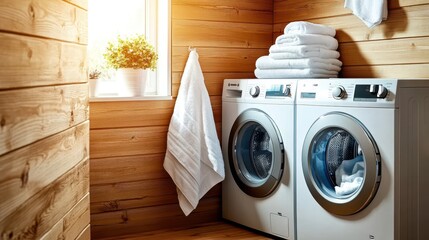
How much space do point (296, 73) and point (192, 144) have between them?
734mm

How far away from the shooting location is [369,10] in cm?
284

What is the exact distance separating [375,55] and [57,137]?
6.07 ft

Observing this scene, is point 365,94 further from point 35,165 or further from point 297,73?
point 35,165

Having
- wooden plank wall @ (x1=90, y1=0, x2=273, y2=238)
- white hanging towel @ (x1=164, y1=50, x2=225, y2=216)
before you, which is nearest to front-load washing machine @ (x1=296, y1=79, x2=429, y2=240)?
white hanging towel @ (x1=164, y1=50, x2=225, y2=216)

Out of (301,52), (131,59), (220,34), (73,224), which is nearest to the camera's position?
(73,224)

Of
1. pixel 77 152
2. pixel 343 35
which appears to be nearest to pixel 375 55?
pixel 343 35

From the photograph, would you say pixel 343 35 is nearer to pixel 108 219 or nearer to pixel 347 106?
pixel 347 106

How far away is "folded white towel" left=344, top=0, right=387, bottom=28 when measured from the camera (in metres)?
2.77

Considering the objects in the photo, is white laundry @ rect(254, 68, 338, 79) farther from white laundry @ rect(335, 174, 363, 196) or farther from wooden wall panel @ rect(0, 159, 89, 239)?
wooden wall panel @ rect(0, 159, 89, 239)

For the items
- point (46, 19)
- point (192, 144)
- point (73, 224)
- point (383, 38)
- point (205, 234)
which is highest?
point (383, 38)

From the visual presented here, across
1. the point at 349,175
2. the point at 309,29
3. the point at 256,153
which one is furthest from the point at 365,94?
the point at 256,153

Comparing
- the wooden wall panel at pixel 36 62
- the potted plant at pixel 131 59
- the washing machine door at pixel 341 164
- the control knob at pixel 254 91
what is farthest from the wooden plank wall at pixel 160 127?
the wooden wall panel at pixel 36 62

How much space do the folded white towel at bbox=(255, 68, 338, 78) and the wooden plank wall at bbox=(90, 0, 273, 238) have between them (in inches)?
14.5

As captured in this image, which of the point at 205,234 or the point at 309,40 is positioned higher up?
the point at 309,40
